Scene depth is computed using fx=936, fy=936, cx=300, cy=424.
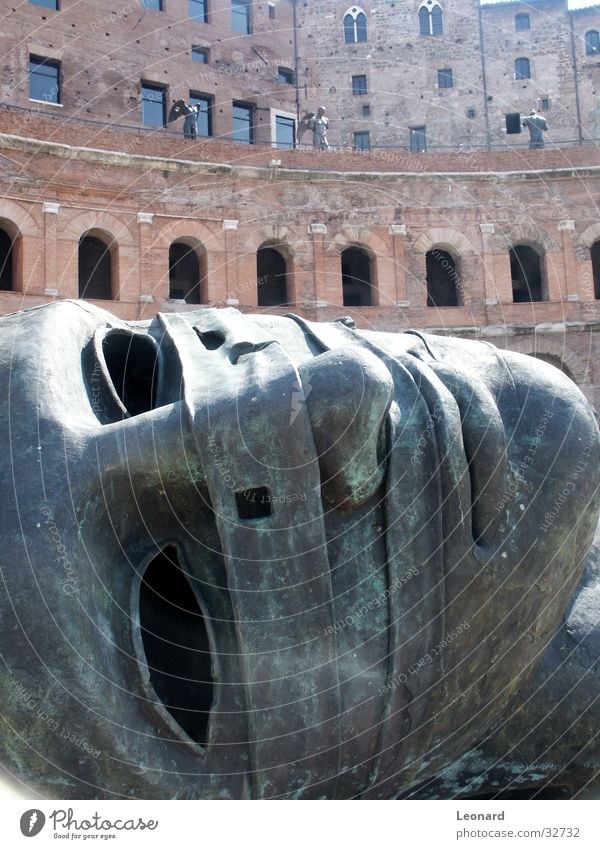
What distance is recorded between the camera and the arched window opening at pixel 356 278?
71.8ft

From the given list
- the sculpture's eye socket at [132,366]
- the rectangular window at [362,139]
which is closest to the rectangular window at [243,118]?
the rectangular window at [362,139]

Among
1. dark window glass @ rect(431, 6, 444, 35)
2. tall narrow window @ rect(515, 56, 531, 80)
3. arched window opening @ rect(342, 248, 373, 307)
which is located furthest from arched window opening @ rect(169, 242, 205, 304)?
tall narrow window @ rect(515, 56, 531, 80)

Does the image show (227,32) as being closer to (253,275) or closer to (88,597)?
(253,275)

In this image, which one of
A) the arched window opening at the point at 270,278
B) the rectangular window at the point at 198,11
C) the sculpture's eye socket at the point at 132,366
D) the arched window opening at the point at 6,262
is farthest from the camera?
the rectangular window at the point at 198,11

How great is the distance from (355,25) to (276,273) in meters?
13.5

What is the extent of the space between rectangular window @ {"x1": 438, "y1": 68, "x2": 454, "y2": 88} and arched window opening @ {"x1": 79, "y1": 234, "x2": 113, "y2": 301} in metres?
15.5

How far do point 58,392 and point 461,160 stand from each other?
19143 millimetres

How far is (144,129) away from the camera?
74.2 feet

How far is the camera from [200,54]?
2686cm

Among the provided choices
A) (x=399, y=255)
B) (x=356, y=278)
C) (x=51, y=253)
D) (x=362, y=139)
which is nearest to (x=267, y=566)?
(x=51, y=253)

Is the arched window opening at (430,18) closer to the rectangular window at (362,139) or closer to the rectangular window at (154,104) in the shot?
the rectangular window at (362,139)

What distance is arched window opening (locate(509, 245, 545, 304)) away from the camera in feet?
73.0

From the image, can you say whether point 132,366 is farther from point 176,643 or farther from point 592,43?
point 592,43

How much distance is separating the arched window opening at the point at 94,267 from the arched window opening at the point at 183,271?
4.60 feet
